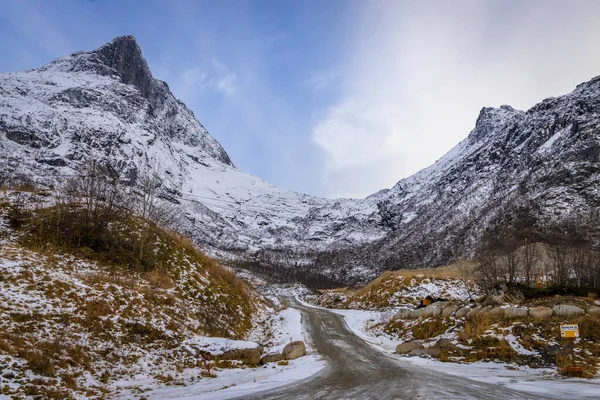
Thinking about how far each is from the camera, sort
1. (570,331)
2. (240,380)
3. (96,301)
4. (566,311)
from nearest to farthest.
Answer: (570,331)
(240,380)
(96,301)
(566,311)

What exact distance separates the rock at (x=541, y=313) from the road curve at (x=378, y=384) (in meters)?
6.12

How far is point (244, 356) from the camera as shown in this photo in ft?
45.5

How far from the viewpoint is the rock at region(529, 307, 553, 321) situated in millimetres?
14181

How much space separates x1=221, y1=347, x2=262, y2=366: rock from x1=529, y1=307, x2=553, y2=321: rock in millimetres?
12120

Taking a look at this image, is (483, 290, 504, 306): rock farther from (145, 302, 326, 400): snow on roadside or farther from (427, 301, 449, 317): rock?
(145, 302, 326, 400): snow on roadside

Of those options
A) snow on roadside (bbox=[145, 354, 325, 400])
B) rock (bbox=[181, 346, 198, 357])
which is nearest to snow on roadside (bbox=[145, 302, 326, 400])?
snow on roadside (bbox=[145, 354, 325, 400])

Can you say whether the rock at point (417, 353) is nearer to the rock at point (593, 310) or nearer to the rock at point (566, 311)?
the rock at point (566, 311)

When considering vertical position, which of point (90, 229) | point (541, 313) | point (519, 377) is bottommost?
point (519, 377)

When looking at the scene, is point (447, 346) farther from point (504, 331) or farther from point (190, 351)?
point (190, 351)

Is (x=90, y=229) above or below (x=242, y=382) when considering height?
above

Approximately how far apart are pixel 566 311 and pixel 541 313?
0.91 metres

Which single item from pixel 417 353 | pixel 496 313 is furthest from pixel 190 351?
pixel 496 313

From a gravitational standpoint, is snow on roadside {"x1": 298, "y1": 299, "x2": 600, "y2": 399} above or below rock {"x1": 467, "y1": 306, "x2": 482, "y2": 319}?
below

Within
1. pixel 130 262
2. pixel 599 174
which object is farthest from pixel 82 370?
pixel 599 174
